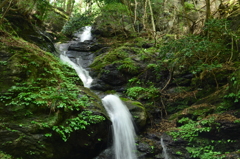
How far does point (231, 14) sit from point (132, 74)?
597 centimetres

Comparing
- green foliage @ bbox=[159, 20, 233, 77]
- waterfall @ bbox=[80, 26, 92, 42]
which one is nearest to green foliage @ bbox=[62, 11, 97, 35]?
waterfall @ bbox=[80, 26, 92, 42]

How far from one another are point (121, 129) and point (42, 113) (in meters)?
3.17

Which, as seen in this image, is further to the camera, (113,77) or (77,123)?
(113,77)

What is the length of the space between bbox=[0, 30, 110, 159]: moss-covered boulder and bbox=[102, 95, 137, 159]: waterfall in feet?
2.40

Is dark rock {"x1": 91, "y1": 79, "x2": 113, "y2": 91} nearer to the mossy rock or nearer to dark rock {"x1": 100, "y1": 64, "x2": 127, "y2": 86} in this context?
dark rock {"x1": 100, "y1": 64, "x2": 127, "y2": 86}

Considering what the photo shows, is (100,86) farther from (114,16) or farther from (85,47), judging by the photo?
(114,16)

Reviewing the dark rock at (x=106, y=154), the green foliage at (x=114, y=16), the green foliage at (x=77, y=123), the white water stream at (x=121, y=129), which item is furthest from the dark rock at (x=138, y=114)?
the green foliage at (x=114, y=16)

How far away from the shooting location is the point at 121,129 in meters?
7.00

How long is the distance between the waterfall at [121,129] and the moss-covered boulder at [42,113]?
2.40 feet

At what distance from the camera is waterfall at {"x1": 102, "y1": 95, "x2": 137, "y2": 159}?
21.1 ft

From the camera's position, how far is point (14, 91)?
4.93 metres

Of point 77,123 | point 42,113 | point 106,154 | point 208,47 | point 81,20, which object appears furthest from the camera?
point 81,20

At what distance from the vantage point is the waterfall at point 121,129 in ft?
21.1

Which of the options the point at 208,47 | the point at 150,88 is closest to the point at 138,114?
the point at 150,88
